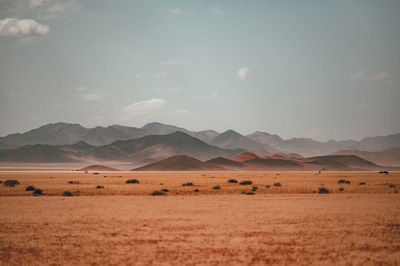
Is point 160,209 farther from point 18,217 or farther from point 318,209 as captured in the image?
point 318,209

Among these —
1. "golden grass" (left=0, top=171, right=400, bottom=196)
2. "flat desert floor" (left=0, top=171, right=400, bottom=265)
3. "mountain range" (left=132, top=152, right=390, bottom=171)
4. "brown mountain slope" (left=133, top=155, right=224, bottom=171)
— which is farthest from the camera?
"mountain range" (left=132, top=152, right=390, bottom=171)

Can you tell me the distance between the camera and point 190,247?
543 inches

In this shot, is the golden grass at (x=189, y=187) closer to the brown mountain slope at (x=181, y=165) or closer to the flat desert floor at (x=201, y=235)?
the flat desert floor at (x=201, y=235)

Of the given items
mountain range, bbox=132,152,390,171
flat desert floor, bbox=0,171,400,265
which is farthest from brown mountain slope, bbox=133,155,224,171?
flat desert floor, bbox=0,171,400,265

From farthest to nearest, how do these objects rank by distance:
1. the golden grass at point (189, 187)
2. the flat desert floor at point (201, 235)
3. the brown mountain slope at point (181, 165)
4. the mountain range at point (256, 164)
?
1. the mountain range at point (256, 164)
2. the brown mountain slope at point (181, 165)
3. the golden grass at point (189, 187)
4. the flat desert floor at point (201, 235)

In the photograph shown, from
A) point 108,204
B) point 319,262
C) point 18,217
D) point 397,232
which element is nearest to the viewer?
point 319,262

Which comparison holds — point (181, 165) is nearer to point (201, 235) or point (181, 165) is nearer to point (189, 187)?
point (189, 187)

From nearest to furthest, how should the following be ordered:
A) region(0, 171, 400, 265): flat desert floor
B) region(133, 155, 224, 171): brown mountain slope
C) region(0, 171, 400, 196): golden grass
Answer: region(0, 171, 400, 265): flat desert floor, region(0, 171, 400, 196): golden grass, region(133, 155, 224, 171): brown mountain slope

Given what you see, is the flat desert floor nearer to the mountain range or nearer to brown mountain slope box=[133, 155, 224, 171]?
brown mountain slope box=[133, 155, 224, 171]

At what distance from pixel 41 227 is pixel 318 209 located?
15.8 m

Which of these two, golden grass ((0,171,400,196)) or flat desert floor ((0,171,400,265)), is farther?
golden grass ((0,171,400,196))

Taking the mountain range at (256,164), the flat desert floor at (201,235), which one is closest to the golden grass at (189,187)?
the flat desert floor at (201,235)

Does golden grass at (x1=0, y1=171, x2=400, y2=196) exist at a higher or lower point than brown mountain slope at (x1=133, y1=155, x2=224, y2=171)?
lower

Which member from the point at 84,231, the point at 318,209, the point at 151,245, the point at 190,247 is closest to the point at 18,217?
the point at 84,231
